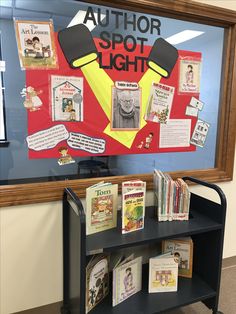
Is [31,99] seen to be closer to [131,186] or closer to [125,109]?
[125,109]

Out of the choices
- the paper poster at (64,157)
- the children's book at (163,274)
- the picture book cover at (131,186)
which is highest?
the paper poster at (64,157)

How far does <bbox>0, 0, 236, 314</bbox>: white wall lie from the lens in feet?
5.31

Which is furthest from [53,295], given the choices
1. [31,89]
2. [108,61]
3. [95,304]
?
[108,61]

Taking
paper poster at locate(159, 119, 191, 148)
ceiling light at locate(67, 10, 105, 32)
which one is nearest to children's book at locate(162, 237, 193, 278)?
paper poster at locate(159, 119, 191, 148)

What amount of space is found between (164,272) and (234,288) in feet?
2.36

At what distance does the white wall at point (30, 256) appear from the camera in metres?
1.62

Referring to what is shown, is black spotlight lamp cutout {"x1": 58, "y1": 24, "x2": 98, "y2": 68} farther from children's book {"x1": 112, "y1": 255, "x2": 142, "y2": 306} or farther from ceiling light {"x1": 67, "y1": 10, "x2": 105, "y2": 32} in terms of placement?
children's book {"x1": 112, "y1": 255, "x2": 142, "y2": 306}

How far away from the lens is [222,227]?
5.43ft

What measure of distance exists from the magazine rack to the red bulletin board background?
14.0 inches

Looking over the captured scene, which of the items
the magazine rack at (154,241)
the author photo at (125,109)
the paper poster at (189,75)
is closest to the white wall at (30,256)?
the magazine rack at (154,241)

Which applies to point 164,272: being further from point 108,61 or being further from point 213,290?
point 108,61

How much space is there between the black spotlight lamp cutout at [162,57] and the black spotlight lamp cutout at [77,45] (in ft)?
1.29

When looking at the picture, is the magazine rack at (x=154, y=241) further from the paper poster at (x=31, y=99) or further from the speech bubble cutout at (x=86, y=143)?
the paper poster at (x=31, y=99)

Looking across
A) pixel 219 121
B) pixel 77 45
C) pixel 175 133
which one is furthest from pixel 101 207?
pixel 219 121
